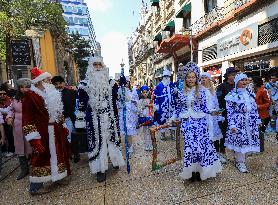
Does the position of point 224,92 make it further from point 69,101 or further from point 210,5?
point 210,5

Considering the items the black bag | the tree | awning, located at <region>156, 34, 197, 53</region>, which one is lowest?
the black bag

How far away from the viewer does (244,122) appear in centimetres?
429

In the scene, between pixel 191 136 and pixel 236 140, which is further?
pixel 236 140

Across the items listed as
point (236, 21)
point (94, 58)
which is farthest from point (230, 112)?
point (236, 21)

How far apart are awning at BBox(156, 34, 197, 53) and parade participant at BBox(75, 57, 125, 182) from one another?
1724 centimetres

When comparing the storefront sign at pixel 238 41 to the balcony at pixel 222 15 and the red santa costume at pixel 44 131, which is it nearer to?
the balcony at pixel 222 15

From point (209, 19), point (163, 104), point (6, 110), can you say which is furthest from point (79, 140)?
point (209, 19)

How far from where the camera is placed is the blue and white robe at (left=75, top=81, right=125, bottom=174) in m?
4.32

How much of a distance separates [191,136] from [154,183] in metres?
1.00

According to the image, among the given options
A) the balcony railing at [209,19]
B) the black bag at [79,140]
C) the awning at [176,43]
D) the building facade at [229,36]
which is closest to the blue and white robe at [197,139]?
the black bag at [79,140]

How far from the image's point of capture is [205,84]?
486cm

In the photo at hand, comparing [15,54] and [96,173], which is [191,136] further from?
[15,54]

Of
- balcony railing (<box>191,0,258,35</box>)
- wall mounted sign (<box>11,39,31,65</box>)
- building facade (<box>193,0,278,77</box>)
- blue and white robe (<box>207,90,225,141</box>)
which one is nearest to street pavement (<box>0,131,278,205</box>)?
blue and white robe (<box>207,90,225,141</box>)

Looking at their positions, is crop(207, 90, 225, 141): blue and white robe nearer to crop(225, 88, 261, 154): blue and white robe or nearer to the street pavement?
crop(225, 88, 261, 154): blue and white robe
